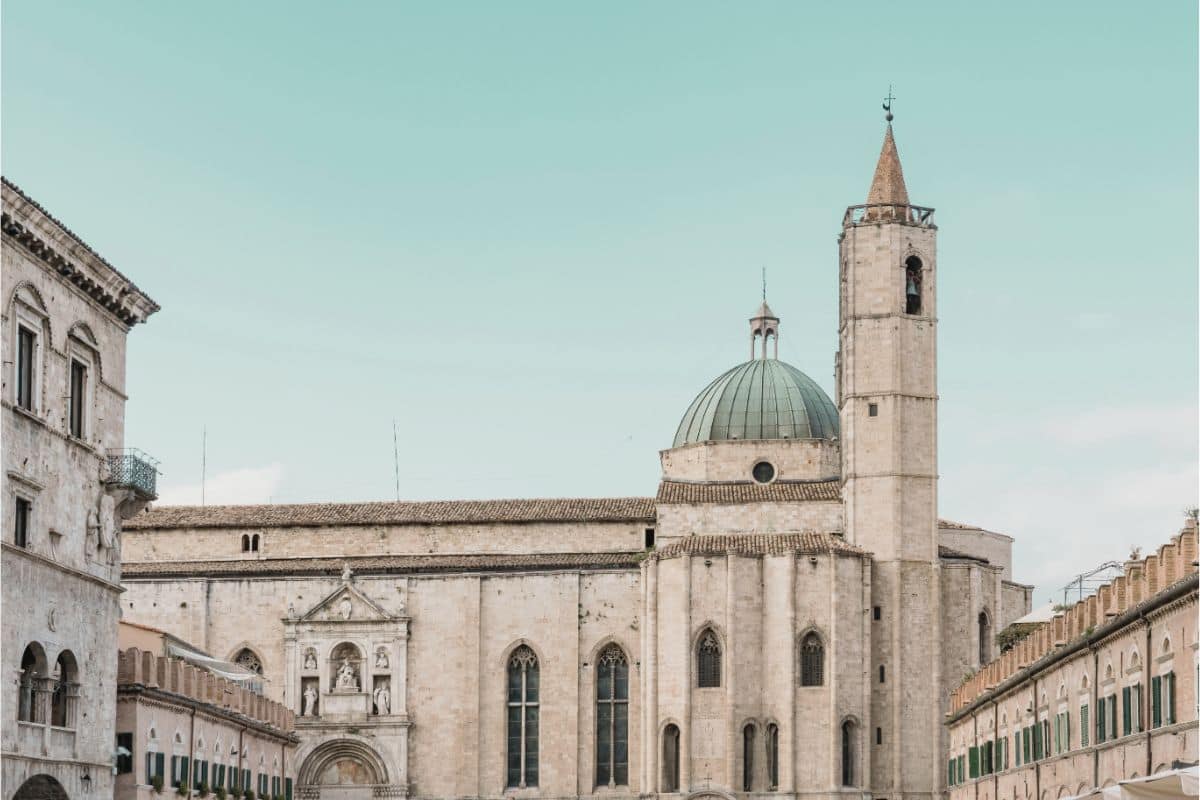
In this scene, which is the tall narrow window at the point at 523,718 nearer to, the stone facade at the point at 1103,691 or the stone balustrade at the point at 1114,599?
the stone facade at the point at 1103,691

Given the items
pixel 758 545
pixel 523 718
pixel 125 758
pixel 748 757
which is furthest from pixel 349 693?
pixel 125 758

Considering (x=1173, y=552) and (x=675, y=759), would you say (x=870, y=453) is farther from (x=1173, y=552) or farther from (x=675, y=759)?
(x=1173, y=552)

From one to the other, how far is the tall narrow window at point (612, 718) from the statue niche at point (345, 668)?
8.29 meters

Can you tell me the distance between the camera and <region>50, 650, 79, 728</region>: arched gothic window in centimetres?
3253

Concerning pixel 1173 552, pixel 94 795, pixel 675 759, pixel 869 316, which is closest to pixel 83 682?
pixel 94 795

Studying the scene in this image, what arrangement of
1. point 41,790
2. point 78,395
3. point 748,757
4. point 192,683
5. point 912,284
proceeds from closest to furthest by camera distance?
point 41,790 < point 78,395 < point 192,683 < point 748,757 < point 912,284

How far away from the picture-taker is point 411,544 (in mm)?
72562

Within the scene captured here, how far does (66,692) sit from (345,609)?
36.6 m

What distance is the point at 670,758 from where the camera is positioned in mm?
65938

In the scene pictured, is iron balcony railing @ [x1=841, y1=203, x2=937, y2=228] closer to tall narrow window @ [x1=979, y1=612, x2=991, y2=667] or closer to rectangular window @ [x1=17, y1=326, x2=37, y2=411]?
tall narrow window @ [x1=979, y1=612, x2=991, y2=667]

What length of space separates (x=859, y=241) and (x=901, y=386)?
5.29 metres

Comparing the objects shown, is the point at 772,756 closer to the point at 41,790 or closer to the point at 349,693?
the point at 349,693

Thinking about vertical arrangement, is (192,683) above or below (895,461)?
below

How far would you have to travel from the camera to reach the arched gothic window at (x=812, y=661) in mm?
65188
